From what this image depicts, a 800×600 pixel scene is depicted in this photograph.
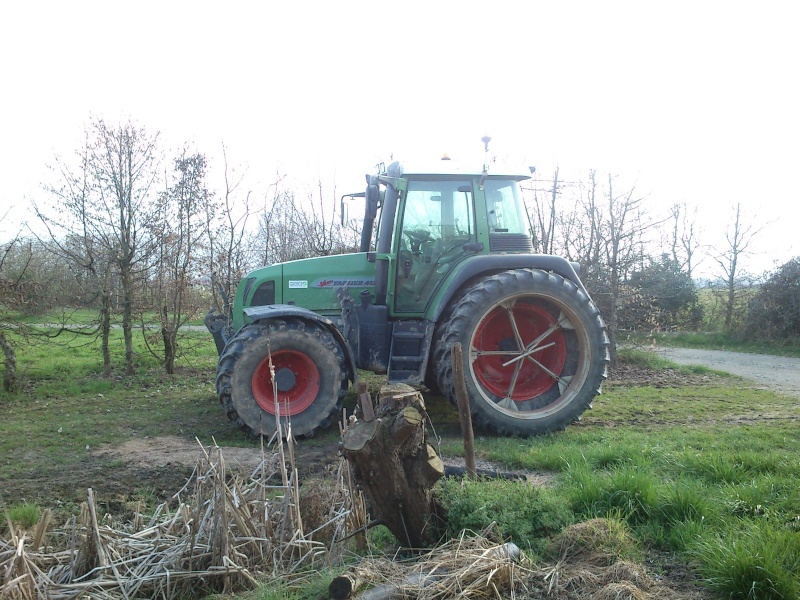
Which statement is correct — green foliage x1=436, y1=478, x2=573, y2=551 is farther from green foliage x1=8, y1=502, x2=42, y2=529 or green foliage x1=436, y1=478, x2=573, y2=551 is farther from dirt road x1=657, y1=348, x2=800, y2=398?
dirt road x1=657, y1=348, x2=800, y2=398

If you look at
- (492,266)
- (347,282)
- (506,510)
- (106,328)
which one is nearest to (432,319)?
(492,266)

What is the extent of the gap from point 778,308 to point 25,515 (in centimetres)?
1715

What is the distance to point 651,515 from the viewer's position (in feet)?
12.4

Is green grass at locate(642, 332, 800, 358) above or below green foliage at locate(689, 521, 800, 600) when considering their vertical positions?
above

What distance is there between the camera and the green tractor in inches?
251

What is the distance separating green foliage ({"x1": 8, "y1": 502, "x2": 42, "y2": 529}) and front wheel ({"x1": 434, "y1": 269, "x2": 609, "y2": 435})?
3.59 m

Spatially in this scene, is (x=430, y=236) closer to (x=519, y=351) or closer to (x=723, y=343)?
(x=519, y=351)

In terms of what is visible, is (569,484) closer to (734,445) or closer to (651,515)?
(651,515)

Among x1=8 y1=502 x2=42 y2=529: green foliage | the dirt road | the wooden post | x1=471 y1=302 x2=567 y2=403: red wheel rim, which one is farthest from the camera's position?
the dirt road

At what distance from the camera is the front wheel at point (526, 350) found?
6352 mm

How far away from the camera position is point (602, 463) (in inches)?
195

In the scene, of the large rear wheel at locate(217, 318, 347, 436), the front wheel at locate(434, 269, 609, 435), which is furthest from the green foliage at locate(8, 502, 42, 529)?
the front wheel at locate(434, 269, 609, 435)

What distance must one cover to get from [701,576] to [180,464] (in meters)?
4.09

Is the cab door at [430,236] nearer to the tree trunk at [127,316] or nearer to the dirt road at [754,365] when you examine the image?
the dirt road at [754,365]
